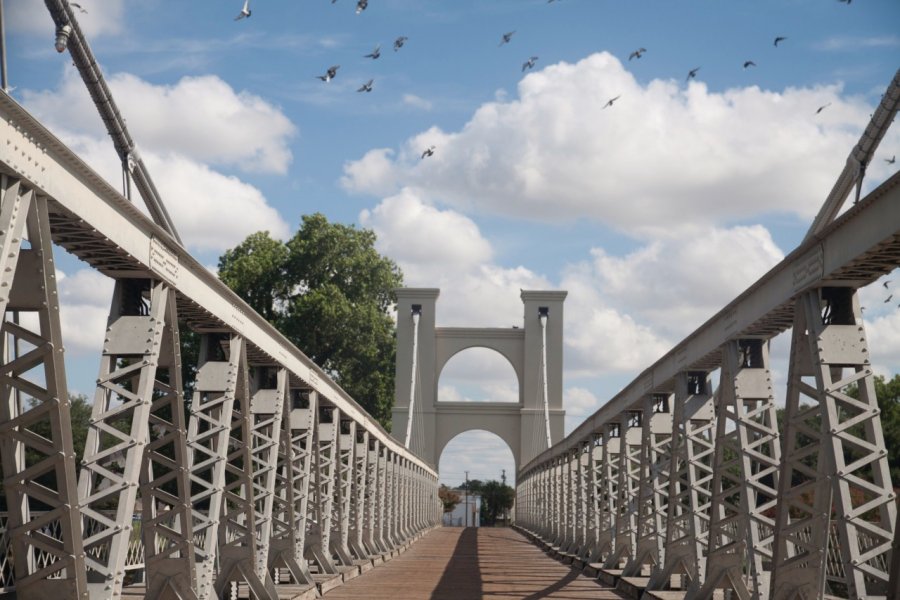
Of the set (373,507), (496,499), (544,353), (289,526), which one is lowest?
(289,526)

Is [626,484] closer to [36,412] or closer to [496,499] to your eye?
[36,412]

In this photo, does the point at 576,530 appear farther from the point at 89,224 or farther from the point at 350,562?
the point at 89,224

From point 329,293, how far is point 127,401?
5149 cm

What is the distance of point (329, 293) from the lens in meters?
63.4

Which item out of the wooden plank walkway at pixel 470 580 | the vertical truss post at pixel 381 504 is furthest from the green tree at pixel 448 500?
the wooden plank walkway at pixel 470 580

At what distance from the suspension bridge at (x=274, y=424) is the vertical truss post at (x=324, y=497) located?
0.05m

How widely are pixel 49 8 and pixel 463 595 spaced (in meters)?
11.9

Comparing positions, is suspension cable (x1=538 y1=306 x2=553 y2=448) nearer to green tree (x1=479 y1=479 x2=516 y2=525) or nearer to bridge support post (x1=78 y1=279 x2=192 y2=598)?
green tree (x1=479 y1=479 x2=516 y2=525)

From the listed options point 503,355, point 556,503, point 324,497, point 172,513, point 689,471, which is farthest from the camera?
point 503,355

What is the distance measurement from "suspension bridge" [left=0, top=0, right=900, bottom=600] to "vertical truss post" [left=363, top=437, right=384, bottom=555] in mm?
4215

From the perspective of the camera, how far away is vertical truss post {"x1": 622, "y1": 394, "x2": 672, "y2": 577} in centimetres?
2183

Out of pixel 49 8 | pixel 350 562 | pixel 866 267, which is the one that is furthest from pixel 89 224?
pixel 350 562

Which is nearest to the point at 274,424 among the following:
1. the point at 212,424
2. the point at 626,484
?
the point at 212,424

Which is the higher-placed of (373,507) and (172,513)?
(373,507)
